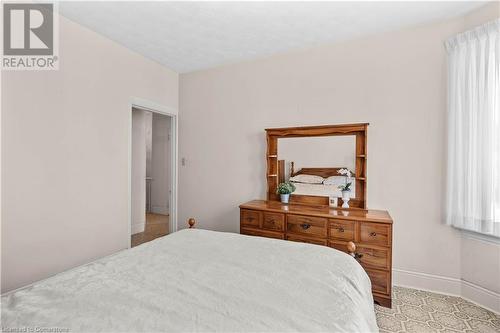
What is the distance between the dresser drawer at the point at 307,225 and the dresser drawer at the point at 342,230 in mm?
68

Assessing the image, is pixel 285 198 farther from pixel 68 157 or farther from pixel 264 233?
pixel 68 157

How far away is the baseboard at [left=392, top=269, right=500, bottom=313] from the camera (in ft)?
7.36

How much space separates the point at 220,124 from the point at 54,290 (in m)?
2.81

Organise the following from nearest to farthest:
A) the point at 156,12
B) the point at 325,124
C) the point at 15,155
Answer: the point at 15,155, the point at 156,12, the point at 325,124

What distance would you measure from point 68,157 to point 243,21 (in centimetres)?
219

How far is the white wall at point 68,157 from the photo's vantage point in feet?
6.95

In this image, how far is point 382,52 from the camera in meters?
2.76

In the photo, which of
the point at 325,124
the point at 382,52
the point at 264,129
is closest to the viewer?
the point at 382,52

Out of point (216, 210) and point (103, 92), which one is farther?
point (216, 210)

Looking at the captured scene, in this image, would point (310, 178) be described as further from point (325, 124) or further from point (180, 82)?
point (180, 82)

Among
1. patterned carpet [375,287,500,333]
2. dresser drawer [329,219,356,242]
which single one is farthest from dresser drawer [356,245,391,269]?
patterned carpet [375,287,500,333]

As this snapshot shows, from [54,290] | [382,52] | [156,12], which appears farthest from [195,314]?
[382,52]

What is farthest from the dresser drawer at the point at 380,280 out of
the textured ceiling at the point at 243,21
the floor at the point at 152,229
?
the floor at the point at 152,229

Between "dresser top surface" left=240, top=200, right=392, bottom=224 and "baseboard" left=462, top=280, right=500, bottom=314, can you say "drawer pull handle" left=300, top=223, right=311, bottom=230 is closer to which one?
"dresser top surface" left=240, top=200, right=392, bottom=224
